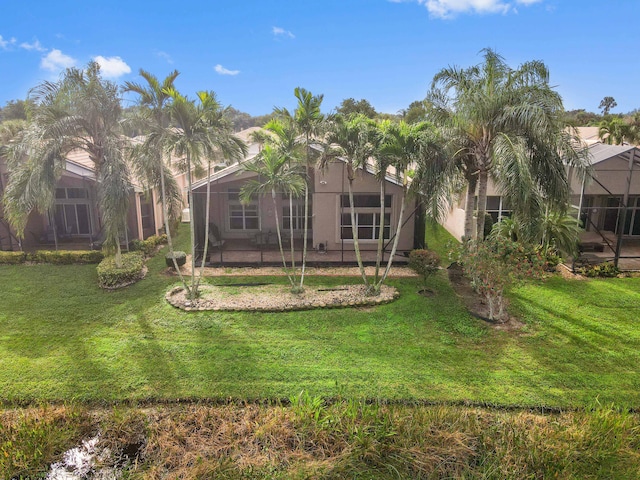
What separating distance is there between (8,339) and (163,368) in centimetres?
423

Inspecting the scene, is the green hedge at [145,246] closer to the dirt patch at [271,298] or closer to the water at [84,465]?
the dirt patch at [271,298]

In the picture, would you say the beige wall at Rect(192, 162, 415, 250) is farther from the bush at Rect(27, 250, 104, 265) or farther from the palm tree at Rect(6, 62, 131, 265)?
the bush at Rect(27, 250, 104, 265)

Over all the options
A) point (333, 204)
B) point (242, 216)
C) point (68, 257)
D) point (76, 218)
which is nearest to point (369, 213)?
point (333, 204)

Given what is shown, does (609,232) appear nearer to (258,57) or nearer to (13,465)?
(13,465)

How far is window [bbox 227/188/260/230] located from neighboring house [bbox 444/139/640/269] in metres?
8.85

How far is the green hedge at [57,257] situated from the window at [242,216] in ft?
18.4

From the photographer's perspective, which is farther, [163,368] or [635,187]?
[635,187]

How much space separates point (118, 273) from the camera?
12859 mm

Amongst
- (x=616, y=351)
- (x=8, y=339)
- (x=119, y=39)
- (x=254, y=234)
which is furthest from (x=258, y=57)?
(x=616, y=351)

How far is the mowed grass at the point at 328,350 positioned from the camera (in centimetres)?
753

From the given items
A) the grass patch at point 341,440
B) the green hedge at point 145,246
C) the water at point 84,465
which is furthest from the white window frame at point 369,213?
the water at point 84,465

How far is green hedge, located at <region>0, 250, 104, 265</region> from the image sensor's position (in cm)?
1502

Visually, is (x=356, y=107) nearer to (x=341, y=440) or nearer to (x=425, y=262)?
(x=425, y=262)

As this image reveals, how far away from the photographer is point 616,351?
883 centimetres
